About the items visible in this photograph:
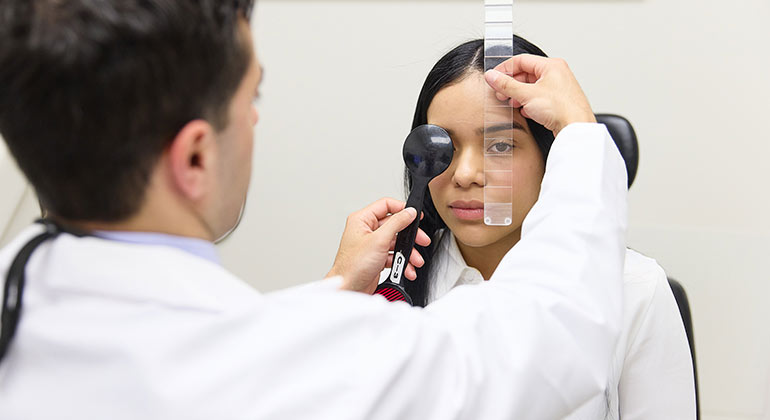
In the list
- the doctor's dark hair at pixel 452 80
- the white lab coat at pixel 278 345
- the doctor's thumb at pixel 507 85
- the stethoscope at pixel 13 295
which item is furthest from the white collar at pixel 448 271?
the stethoscope at pixel 13 295

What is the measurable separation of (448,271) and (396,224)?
1.12 feet

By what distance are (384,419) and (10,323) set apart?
0.32 m

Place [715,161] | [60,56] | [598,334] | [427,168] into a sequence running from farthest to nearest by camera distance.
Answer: [715,161] < [427,168] < [598,334] < [60,56]

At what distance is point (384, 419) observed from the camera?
62 cm

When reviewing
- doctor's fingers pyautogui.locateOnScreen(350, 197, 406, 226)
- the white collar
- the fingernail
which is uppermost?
the fingernail

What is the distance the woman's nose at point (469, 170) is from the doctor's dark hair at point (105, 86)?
19.7 inches

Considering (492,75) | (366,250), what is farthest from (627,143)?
(366,250)

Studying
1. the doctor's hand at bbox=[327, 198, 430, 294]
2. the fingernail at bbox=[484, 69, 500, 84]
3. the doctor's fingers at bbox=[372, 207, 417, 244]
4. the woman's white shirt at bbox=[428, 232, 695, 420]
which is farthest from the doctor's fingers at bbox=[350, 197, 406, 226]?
the woman's white shirt at bbox=[428, 232, 695, 420]

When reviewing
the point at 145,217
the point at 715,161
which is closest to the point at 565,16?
the point at 715,161

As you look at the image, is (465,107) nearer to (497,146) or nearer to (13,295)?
(497,146)

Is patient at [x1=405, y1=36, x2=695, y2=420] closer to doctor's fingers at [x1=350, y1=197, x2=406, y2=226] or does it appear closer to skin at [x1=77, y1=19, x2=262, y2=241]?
doctor's fingers at [x1=350, y1=197, x2=406, y2=226]

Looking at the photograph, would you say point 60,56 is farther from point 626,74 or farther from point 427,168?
point 626,74

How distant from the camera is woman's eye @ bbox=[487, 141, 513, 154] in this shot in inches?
41.1

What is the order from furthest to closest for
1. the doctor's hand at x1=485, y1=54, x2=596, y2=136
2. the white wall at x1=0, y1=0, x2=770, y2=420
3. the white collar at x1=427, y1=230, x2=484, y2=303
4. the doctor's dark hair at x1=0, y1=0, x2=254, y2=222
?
the white wall at x1=0, y1=0, x2=770, y2=420
the white collar at x1=427, y1=230, x2=484, y2=303
the doctor's hand at x1=485, y1=54, x2=596, y2=136
the doctor's dark hair at x1=0, y1=0, x2=254, y2=222
